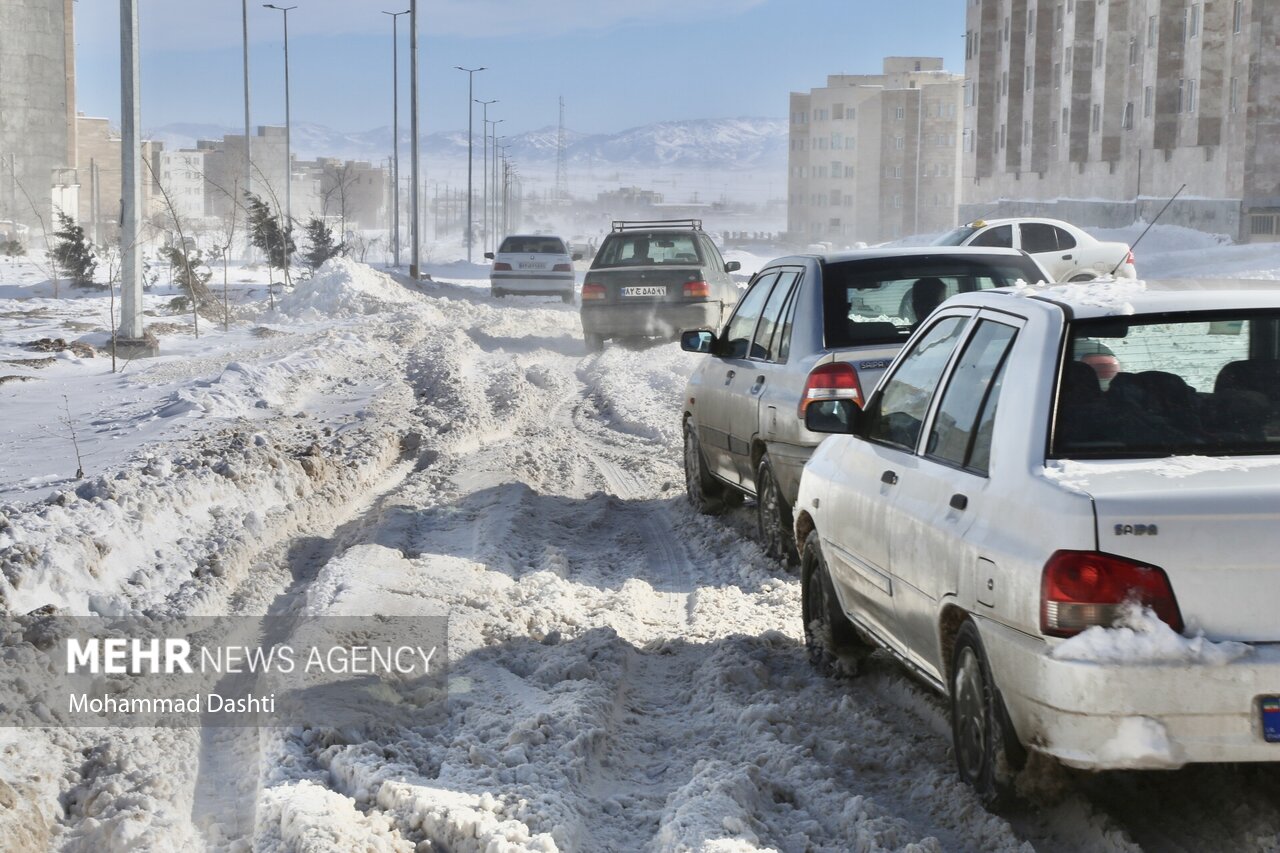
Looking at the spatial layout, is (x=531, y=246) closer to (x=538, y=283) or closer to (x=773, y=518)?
(x=538, y=283)

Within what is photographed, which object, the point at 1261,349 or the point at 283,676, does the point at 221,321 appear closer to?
the point at 283,676

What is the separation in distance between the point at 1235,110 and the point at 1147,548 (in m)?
48.7

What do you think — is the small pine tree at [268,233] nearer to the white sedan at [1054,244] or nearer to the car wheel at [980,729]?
the white sedan at [1054,244]

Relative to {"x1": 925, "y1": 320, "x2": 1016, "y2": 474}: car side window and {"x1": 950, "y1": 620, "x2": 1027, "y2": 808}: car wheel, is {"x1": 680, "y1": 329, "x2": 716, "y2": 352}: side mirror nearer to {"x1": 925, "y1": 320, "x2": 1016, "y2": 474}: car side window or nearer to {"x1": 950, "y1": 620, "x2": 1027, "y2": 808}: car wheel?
{"x1": 925, "y1": 320, "x2": 1016, "y2": 474}: car side window

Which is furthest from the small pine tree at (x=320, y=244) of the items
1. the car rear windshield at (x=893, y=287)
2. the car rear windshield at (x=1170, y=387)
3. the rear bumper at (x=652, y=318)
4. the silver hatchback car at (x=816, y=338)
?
the car rear windshield at (x=1170, y=387)

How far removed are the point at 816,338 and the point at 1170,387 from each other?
3.97 meters

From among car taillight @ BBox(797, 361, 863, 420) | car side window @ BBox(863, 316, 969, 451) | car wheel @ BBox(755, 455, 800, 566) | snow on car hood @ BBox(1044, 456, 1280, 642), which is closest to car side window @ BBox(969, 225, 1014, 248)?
car wheel @ BBox(755, 455, 800, 566)

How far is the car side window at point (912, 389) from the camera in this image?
18.8ft

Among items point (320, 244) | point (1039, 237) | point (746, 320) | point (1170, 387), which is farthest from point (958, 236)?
point (320, 244)

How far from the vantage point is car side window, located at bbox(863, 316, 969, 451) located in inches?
226

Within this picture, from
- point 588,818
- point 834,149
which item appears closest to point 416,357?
point 588,818

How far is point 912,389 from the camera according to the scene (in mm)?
5938

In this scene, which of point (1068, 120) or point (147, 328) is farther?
point (1068, 120)

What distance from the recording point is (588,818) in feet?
15.9
